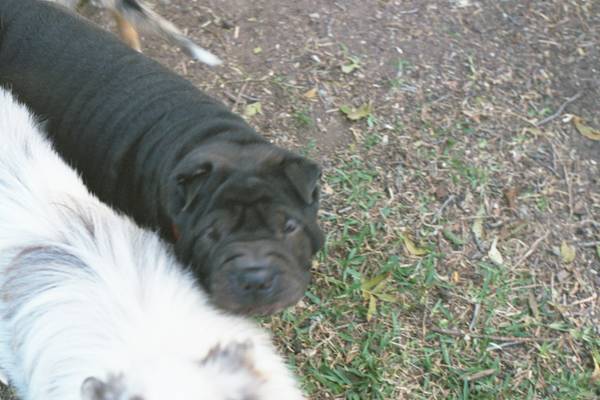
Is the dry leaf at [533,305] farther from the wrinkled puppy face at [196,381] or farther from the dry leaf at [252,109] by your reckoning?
the wrinkled puppy face at [196,381]

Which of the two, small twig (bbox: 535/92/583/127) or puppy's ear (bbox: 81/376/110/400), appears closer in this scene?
puppy's ear (bbox: 81/376/110/400)

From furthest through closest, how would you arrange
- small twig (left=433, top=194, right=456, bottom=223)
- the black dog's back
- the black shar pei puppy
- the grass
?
1. small twig (left=433, top=194, right=456, bottom=223)
2. the grass
3. the black dog's back
4. the black shar pei puppy

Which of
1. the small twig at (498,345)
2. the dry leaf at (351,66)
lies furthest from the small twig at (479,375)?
the dry leaf at (351,66)

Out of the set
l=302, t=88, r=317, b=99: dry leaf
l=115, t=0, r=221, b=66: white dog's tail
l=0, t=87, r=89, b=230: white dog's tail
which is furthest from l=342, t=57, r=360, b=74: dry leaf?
l=0, t=87, r=89, b=230: white dog's tail

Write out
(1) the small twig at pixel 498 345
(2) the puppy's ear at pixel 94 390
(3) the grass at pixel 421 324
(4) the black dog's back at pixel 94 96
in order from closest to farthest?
(2) the puppy's ear at pixel 94 390
(4) the black dog's back at pixel 94 96
(3) the grass at pixel 421 324
(1) the small twig at pixel 498 345

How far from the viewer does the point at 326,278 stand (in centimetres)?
435

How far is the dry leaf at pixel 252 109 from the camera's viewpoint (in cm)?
500

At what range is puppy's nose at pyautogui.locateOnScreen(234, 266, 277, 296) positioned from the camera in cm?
310

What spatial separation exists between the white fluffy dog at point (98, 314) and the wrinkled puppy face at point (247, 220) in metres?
0.24

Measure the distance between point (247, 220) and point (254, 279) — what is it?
0.97 feet

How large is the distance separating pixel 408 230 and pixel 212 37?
2096mm

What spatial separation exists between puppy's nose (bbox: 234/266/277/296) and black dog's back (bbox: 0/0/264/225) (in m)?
0.89

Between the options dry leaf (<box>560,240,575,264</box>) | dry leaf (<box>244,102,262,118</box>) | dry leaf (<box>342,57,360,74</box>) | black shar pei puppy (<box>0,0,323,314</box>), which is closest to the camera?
black shar pei puppy (<box>0,0,323,314</box>)

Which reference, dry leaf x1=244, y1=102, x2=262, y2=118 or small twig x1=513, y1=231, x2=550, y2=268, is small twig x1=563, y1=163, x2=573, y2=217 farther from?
dry leaf x1=244, y1=102, x2=262, y2=118
